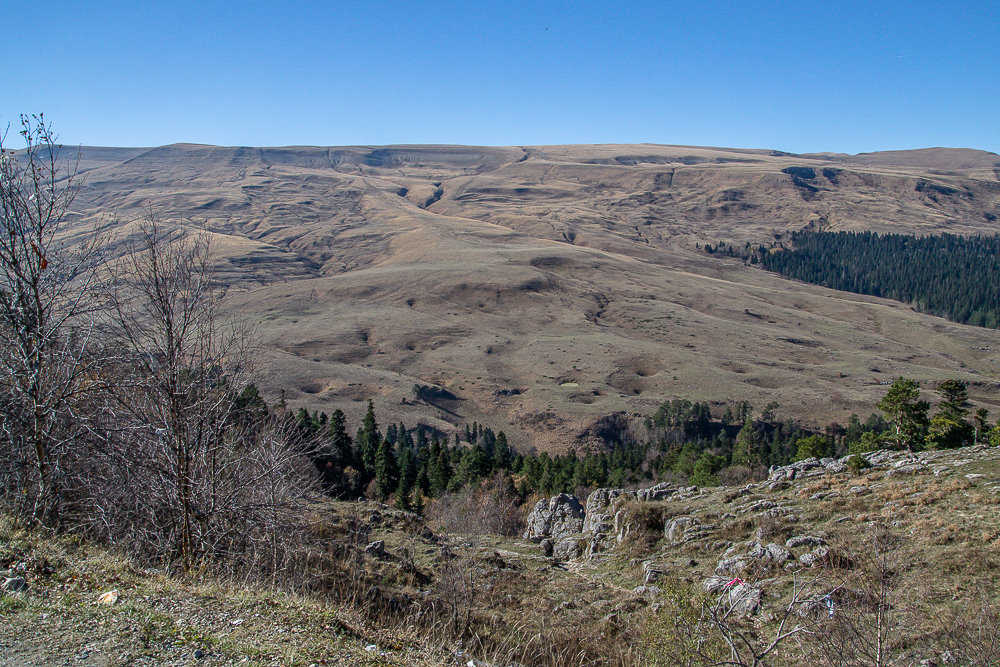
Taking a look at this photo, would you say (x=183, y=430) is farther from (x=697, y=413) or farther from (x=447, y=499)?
(x=697, y=413)

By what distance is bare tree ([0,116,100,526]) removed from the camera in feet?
28.6

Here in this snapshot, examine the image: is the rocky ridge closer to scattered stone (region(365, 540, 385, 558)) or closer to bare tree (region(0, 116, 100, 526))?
scattered stone (region(365, 540, 385, 558))

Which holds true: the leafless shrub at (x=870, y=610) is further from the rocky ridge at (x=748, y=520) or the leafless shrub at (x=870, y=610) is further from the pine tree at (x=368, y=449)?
the pine tree at (x=368, y=449)

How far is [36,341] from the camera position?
28.9ft

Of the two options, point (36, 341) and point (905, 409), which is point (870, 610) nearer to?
point (36, 341)

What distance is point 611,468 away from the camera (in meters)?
56.8

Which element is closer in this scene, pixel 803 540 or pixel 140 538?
pixel 140 538

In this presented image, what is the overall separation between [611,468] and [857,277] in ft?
604

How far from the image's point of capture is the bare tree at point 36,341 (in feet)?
28.6

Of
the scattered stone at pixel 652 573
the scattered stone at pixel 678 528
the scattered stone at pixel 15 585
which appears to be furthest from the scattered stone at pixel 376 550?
the scattered stone at pixel 678 528

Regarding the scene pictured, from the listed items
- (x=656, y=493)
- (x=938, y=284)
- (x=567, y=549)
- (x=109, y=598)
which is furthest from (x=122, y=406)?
(x=938, y=284)

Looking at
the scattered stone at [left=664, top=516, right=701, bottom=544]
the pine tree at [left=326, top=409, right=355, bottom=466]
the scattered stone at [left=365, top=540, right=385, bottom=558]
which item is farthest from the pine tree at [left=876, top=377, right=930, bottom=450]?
the pine tree at [left=326, top=409, right=355, bottom=466]

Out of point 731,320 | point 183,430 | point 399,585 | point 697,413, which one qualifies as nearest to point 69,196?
point 183,430

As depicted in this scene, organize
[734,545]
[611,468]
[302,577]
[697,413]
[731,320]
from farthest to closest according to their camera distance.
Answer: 1. [731,320]
2. [697,413]
3. [611,468]
4. [734,545]
5. [302,577]
